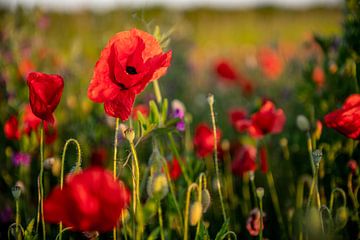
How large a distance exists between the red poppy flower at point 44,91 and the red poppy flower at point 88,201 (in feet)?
1.08

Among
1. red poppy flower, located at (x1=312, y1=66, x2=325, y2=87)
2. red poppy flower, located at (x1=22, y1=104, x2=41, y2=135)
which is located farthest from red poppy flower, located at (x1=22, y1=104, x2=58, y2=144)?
red poppy flower, located at (x1=312, y1=66, x2=325, y2=87)

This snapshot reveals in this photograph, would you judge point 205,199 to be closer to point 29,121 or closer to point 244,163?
point 244,163

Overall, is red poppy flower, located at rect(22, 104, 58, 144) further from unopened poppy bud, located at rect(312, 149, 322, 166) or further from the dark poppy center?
unopened poppy bud, located at rect(312, 149, 322, 166)

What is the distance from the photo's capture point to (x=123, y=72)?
875 mm

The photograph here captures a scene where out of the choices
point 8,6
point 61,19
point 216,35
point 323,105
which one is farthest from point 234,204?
point 216,35

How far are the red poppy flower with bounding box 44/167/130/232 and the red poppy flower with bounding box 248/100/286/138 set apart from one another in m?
0.80

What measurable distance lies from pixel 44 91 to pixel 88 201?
371mm

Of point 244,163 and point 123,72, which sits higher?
point 123,72

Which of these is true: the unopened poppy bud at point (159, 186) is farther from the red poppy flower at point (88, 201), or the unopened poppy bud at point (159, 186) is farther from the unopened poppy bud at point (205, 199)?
the red poppy flower at point (88, 201)

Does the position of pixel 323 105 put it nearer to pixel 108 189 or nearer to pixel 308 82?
pixel 308 82

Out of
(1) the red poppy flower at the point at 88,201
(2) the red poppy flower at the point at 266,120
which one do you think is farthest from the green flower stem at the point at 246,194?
(1) the red poppy flower at the point at 88,201

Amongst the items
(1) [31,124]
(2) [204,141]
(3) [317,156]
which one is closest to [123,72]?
(3) [317,156]

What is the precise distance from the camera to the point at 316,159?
93cm

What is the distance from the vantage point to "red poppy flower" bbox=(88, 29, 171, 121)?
0.87 meters
